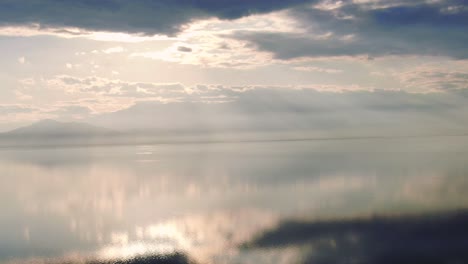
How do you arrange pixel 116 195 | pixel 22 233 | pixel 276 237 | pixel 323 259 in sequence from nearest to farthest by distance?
pixel 323 259, pixel 276 237, pixel 22 233, pixel 116 195

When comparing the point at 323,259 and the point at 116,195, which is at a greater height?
the point at 323,259

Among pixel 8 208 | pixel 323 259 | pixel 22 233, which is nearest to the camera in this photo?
pixel 323 259

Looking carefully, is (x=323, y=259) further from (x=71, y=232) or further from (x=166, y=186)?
(x=166, y=186)

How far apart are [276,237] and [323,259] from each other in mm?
10003

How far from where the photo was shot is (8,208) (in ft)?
278

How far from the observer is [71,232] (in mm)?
62594

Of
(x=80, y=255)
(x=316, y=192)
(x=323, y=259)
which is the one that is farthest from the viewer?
(x=316, y=192)

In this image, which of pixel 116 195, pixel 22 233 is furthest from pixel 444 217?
pixel 116 195

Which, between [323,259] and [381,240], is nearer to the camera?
[323,259]

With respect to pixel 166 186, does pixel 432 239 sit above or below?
above

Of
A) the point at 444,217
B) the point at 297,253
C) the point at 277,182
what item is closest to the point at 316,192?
the point at 277,182

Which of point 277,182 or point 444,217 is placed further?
point 277,182

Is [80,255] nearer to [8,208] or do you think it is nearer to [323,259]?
[323,259]

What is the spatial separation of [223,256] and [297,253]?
309 inches
